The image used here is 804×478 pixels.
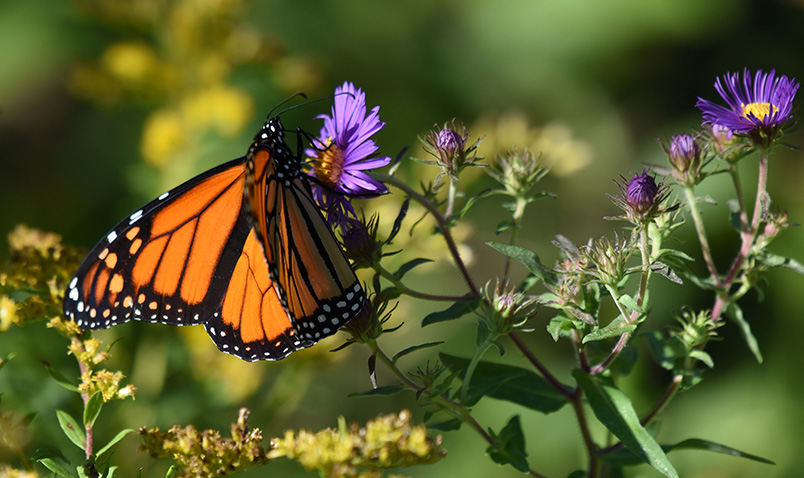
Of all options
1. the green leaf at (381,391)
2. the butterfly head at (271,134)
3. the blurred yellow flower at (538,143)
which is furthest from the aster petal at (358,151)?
the blurred yellow flower at (538,143)

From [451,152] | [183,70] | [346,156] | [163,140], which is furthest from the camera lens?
[183,70]

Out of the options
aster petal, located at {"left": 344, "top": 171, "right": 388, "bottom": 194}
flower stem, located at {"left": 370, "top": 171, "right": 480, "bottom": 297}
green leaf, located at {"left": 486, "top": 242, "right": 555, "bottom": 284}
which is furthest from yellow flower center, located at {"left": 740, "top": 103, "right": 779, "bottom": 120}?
aster petal, located at {"left": 344, "top": 171, "right": 388, "bottom": 194}

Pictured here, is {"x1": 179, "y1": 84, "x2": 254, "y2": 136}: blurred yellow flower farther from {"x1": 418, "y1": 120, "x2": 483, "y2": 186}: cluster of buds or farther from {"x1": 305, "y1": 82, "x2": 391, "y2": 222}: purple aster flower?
{"x1": 418, "y1": 120, "x2": 483, "y2": 186}: cluster of buds

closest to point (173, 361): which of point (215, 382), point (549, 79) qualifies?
point (215, 382)

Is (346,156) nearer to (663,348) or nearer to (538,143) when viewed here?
(663,348)

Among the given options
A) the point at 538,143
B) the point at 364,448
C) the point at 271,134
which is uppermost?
the point at 538,143

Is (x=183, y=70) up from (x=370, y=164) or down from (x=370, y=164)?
up

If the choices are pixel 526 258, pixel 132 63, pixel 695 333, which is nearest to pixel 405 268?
pixel 526 258
